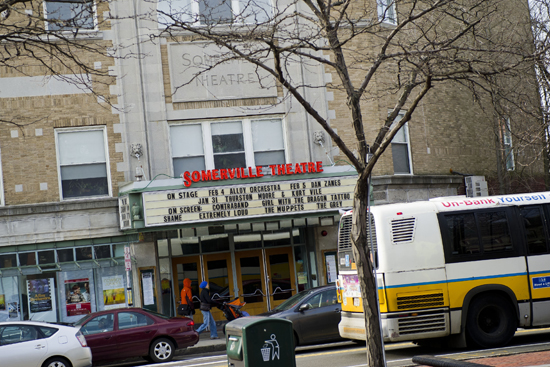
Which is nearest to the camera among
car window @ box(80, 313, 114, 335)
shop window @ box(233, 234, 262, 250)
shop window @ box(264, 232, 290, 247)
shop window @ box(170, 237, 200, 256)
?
car window @ box(80, 313, 114, 335)

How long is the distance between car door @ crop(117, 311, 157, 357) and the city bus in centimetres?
456

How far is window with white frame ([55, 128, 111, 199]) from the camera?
19.9m

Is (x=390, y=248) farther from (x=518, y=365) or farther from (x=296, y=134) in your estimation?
(x=296, y=134)

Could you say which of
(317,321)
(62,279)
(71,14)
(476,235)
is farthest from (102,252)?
(476,235)

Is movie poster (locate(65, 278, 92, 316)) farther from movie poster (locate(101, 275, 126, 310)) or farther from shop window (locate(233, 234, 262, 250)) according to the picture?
shop window (locate(233, 234, 262, 250))

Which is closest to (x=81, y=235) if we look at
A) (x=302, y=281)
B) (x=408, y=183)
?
(x=302, y=281)

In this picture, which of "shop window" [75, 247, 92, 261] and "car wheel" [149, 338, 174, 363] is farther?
"shop window" [75, 247, 92, 261]

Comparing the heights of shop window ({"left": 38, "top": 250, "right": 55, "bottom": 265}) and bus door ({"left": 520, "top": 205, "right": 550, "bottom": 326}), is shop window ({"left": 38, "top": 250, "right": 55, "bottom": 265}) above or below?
above

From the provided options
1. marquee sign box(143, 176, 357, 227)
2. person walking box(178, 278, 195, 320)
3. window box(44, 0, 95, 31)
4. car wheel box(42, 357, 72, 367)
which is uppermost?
window box(44, 0, 95, 31)

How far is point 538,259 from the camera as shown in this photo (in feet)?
43.0

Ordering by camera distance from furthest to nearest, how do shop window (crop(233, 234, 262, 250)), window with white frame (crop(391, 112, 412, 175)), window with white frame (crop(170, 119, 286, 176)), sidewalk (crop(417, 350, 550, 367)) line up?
window with white frame (crop(391, 112, 412, 175)), shop window (crop(233, 234, 262, 250)), window with white frame (crop(170, 119, 286, 176)), sidewalk (crop(417, 350, 550, 367))

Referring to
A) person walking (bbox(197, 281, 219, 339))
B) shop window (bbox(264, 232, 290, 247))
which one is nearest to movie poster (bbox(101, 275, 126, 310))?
person walking (bbox(197, 281, 219, 339))

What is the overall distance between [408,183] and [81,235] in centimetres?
1013

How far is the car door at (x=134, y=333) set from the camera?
14828 mm
